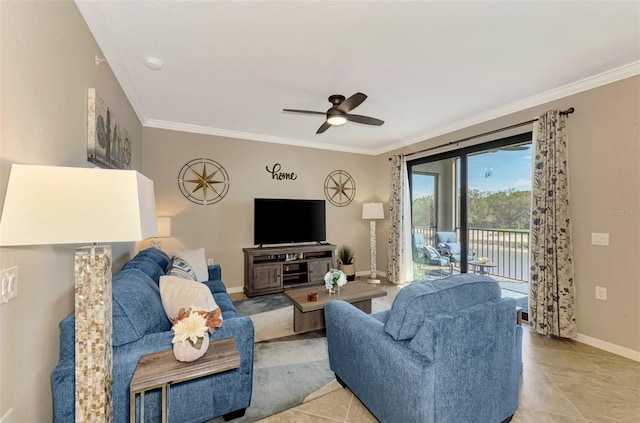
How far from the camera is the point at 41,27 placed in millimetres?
1331

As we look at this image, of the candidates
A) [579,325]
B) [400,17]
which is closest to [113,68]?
[400,17]

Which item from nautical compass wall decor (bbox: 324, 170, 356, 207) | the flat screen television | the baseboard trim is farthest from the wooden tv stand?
the baseboard trim

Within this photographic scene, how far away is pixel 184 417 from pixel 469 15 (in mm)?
3172

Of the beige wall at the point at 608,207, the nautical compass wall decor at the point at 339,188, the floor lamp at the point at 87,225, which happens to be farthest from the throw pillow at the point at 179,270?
the beige wall at the point at 608,207

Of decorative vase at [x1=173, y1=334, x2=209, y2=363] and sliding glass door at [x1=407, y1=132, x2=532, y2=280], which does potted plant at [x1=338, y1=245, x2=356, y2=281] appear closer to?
sliding glass door at [x1=407, y1=132, x2=532, y2=280]

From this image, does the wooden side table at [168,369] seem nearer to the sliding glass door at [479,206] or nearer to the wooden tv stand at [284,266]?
the wooden tv stand at [284,266]

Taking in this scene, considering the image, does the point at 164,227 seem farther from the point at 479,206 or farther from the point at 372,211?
the point at 479,206

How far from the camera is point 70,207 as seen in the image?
3.28 ft

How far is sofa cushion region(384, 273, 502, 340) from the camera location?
145 cm

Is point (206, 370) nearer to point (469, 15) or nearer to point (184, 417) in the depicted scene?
point (184, 417)

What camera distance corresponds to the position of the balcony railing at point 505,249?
11.6 feet

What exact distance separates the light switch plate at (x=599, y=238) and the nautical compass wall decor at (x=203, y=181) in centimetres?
472

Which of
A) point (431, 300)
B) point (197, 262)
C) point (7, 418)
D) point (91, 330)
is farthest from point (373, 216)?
point (7, 418)

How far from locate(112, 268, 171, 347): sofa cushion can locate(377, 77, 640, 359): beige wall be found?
13.1 feet
